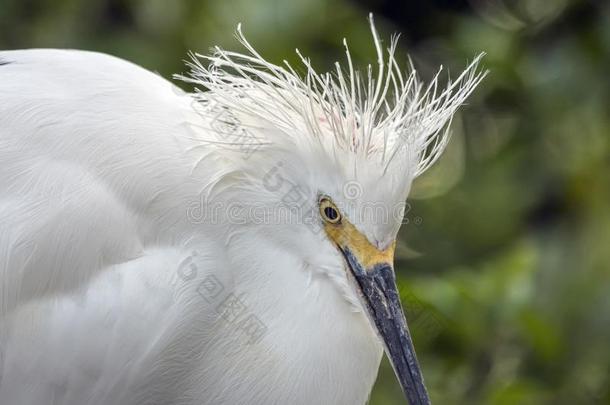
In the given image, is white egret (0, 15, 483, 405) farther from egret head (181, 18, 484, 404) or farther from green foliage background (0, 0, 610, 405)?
green foliage background (0, 0, 610, 405)

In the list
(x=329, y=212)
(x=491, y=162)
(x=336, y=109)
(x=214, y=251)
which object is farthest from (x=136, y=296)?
(x=491, y=162)

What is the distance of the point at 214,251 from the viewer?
230cm

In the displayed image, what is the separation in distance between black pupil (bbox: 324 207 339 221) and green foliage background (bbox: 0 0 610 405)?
37.6 inches

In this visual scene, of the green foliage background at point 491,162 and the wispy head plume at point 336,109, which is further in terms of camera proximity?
the green foliage background at point 491,162

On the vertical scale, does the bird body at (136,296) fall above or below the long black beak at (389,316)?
above

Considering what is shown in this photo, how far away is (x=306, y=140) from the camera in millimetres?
2309

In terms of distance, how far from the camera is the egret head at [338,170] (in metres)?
2.27

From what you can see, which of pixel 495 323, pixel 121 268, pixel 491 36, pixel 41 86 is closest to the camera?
pixel 121 268

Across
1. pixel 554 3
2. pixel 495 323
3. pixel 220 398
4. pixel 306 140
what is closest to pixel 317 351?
pixel 220 398

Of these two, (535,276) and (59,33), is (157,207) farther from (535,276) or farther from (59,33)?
(59,33)

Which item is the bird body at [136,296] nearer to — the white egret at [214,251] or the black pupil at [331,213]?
the white egret at [214,251]

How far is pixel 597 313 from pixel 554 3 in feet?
3.92

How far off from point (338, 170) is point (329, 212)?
0.09 meters

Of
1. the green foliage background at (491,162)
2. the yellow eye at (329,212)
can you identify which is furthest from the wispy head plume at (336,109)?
the green foliage background at (491,162)
